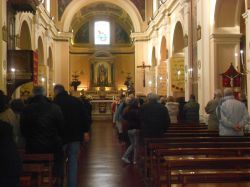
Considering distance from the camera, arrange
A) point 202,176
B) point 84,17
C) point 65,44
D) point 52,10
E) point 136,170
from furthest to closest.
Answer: point 84,17
point 65,44
point 52,10
point 136,170
point 202,176

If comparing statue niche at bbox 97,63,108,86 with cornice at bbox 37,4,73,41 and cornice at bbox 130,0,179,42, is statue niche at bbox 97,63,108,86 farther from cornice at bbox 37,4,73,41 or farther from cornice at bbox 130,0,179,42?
cornice at bbox 37,4,73,41

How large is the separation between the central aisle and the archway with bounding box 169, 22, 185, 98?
553cm

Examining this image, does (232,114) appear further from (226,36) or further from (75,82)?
(75,82)

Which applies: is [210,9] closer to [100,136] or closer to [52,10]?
[100,136]

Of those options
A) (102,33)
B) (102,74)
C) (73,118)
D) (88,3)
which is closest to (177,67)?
(73,118)

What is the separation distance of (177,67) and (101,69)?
60.7 feet

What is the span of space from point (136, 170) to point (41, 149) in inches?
144

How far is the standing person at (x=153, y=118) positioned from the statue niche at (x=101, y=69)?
92.8 feet

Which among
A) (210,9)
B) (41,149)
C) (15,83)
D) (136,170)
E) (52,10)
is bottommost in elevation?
(136,170)

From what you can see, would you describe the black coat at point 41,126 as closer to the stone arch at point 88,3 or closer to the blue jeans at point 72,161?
the blue jeans at point 72,161

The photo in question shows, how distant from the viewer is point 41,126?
224 inches

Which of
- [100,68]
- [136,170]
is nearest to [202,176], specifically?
[136,170]

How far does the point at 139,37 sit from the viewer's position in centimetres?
3072

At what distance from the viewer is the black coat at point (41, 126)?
18.7 feet
